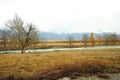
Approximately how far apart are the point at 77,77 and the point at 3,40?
3683 inches

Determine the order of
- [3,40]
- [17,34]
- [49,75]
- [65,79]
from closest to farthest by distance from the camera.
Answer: [65,79] < [49,75] < [17,34] < [3,40]

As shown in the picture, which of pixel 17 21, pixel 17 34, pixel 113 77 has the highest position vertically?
pixel 17 21

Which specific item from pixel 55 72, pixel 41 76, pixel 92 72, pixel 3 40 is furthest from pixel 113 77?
pixel 3 40

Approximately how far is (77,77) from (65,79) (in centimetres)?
193

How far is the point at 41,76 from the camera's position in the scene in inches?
964

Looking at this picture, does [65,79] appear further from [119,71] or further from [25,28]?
[25,28]

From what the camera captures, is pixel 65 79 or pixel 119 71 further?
pixel 119 71

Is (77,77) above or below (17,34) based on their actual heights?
below

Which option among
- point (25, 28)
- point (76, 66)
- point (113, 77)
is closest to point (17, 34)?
point (25, 28)

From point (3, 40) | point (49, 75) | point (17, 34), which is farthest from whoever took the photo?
point (3, 40)

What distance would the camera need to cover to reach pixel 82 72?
86.8 feet

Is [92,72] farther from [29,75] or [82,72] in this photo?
[29,75]

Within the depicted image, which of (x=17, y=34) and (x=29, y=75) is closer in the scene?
(x=29, y=75)

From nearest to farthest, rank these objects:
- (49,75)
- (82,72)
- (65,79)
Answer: (65,79) → (49,75) → (82,72)
